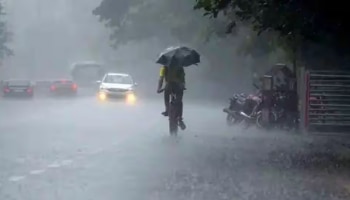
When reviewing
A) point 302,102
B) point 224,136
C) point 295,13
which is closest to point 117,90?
point 302,102

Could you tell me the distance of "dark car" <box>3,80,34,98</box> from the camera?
185 feet

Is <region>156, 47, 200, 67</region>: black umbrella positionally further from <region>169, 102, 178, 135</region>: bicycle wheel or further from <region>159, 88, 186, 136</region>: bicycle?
<region>169, 102, 178, 135</region>: bicycle wheel

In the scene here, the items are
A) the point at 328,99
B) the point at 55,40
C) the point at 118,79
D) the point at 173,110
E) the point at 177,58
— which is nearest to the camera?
the point at 173,110

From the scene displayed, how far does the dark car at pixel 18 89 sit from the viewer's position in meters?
56.5

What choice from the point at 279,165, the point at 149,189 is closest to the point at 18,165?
the point at 149,189

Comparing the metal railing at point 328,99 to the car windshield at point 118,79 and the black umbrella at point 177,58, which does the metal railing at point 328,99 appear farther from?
the car windshield at point 118,79

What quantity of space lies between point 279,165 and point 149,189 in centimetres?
407

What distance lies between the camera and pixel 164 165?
14.8 meters

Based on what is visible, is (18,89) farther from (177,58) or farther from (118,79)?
(177,58)

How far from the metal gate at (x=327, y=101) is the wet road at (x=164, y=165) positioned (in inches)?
47.0

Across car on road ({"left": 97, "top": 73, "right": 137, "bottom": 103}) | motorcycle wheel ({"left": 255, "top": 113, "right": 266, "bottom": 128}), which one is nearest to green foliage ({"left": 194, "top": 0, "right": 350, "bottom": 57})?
motorcycle wheel ({"left": 255, "top": 113, "right": 266, "bottom": 128})

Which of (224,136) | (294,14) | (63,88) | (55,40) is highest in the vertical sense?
(294,14)

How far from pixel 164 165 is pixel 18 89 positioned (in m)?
43.0

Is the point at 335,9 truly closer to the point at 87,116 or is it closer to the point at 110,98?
the point at 87,116
